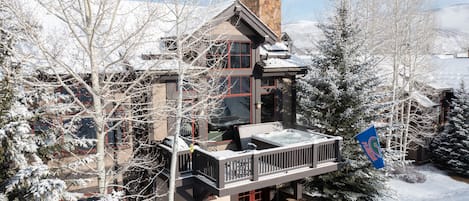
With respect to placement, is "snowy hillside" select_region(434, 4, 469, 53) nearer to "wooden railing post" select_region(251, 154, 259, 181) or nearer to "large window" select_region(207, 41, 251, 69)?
"large window" select_region(207, 41, 251, 69)

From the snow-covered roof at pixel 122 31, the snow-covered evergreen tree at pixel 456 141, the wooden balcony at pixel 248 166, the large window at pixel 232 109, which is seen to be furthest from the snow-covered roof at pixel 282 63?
the snow-covered evergreen tree at pixel 456 141

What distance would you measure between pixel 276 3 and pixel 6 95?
40.1 ft

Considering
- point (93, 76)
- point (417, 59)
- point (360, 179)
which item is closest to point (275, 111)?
point (360, 179)

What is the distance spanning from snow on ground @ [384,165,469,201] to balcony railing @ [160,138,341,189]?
641 centimetres

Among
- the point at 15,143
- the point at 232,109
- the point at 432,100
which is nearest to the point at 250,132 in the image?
the point at 232,109

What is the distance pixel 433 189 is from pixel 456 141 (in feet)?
14.1

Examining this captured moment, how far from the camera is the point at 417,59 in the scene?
19.7 m

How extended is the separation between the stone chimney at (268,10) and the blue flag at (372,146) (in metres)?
7.53

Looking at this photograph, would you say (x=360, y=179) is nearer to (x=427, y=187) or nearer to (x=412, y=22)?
(x=427, y=187)

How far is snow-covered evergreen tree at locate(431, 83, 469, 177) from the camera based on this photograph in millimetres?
18969

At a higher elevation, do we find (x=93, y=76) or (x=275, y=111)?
(x=93, y=76)

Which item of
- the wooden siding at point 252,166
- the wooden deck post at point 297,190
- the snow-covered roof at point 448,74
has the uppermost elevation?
the snow-covered roof at point 448,74

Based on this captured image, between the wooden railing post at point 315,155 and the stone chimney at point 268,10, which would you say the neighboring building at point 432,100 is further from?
the wooden railing post at point 315,155

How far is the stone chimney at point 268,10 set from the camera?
15.9 metres
